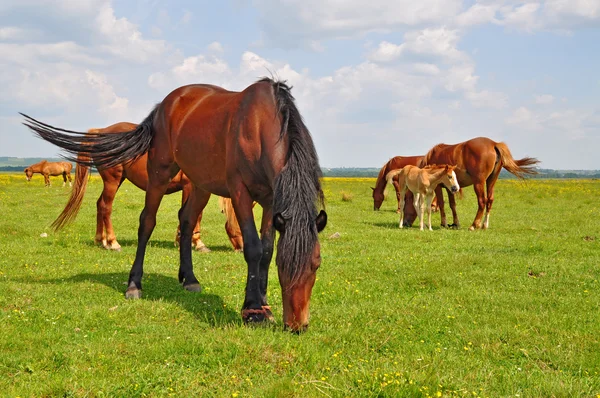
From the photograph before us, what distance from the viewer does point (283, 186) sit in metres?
5.14

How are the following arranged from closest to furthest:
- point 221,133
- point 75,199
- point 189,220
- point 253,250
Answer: point 253,250
point 221,133
point 189,220
point 75,199

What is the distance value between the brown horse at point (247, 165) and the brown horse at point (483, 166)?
11.4 m

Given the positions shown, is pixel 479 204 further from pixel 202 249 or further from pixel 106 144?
pixel 106 144

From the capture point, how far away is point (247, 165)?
5.89m

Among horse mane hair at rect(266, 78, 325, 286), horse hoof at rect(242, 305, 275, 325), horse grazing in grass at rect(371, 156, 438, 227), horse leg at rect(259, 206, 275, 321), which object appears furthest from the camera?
horse grazing in grass at rect(371, 156, 438, 227)

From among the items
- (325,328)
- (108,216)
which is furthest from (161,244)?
(325,328)

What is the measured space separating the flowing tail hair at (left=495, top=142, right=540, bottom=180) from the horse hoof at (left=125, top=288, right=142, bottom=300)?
1346cm

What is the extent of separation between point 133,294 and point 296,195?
10.5ft

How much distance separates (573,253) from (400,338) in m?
7.14

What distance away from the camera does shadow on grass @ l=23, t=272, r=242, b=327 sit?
610 cm

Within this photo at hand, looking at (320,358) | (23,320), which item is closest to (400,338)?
(320,358)

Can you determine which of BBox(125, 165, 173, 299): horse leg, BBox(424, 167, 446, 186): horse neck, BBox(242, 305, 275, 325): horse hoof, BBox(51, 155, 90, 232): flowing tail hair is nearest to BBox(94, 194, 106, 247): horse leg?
BBox(51, 155, 90, 232): flowing tail hair

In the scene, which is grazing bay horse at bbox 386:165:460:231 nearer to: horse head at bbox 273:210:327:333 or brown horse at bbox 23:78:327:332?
brown horse at bbox 23:78:327:332

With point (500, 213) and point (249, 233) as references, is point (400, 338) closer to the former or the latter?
point (249, 233)
